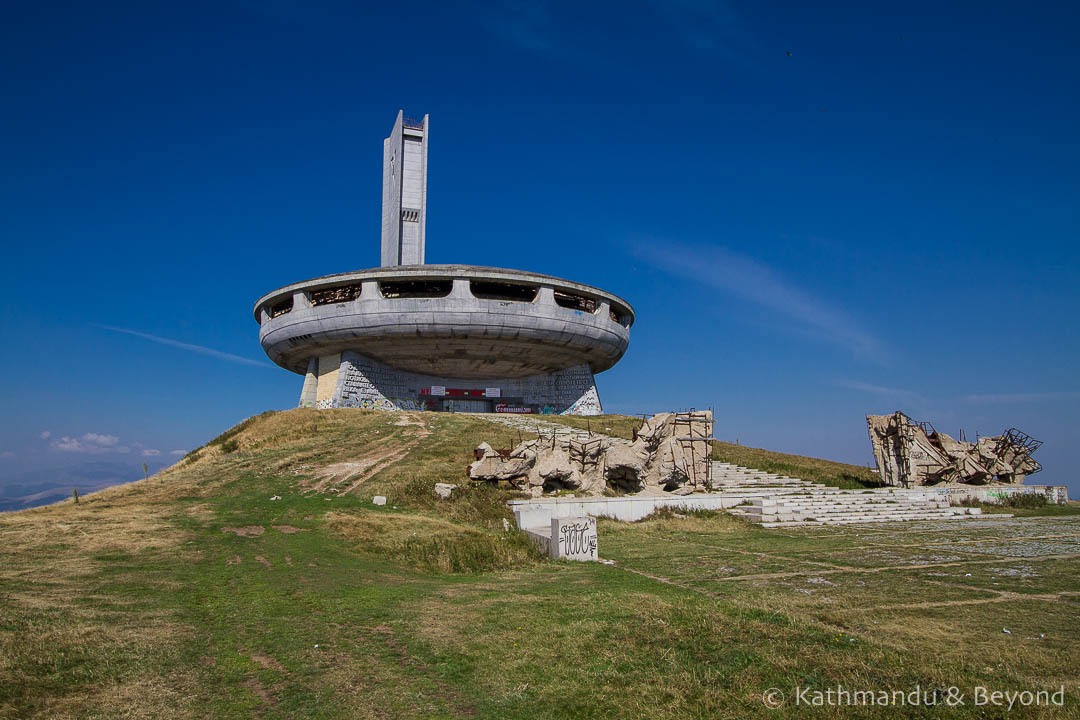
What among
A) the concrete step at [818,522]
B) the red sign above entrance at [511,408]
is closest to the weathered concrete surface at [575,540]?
the concrete step at [818,522]

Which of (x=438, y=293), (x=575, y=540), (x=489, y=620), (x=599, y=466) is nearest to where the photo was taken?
(x=489, y=620)

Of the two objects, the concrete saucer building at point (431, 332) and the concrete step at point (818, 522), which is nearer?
the concrete step at point (818, 522)

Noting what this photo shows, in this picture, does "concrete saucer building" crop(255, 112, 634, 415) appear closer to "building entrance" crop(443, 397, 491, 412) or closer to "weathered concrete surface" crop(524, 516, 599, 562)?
"building entrance" crop(443, 397, 491, 412)

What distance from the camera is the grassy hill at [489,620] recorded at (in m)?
4.86

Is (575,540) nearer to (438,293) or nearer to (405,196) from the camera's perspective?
(438,293)

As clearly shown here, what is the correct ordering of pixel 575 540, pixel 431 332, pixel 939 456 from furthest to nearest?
pixel 431 332 → pixel 939 456 → pixel 575 540

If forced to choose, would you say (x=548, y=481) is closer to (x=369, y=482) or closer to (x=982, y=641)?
(x=369, y=482)

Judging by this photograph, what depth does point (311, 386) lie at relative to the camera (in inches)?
1775

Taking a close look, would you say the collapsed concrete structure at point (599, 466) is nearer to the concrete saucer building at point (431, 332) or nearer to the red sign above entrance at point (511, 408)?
the concrete saucer building at point (431, 332)

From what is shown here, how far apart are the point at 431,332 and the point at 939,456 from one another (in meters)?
27.7

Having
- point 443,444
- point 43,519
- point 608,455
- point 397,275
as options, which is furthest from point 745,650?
point 397,275

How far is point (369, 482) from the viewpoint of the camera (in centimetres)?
2053

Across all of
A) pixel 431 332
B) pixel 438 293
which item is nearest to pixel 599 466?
pixel 431 332

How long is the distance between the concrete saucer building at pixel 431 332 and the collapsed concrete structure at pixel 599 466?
20328mm
